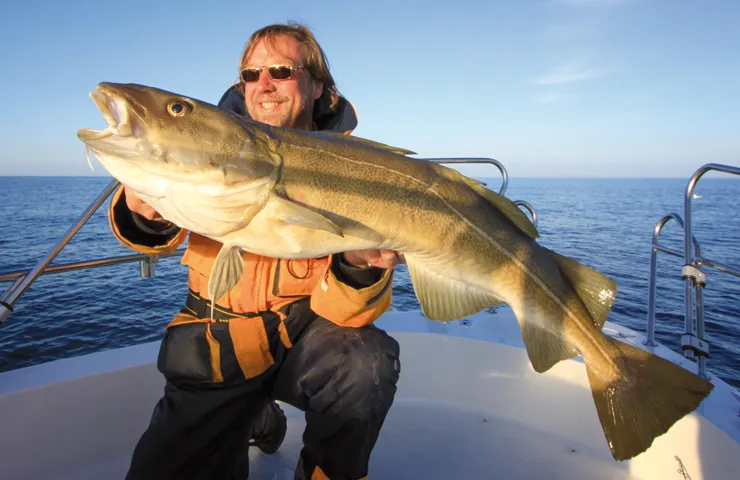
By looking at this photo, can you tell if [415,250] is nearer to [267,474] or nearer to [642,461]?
[267,474]

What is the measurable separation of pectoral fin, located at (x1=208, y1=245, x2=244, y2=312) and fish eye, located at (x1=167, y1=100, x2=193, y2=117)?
2.13 ft

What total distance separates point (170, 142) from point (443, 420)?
11.9 feet

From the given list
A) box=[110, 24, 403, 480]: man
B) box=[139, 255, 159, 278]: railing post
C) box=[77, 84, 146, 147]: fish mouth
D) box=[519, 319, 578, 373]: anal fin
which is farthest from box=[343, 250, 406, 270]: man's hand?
box=[139, 255, 159, 278]: railing post

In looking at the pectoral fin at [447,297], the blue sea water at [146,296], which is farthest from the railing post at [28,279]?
the blue sea water at [146,296]

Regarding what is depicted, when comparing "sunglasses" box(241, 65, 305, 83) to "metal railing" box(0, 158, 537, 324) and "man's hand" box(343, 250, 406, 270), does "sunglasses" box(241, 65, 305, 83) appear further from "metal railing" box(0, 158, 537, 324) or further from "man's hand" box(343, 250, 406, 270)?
"man's hand" box(343, 250, 406, 270)

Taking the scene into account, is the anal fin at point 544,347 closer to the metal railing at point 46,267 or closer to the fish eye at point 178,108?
the fish eye at point 178,108

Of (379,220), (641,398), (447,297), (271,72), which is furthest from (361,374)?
(271,72)

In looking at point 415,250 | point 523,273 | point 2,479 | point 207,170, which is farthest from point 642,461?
point 2,479

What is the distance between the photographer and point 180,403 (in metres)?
2.62

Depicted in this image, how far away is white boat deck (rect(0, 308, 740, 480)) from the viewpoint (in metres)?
3.11

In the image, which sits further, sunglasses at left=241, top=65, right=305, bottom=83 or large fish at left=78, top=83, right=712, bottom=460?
sunglasses at left=241, top=65, right=305, bottom=83

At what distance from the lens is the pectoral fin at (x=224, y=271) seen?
2098 millimetres

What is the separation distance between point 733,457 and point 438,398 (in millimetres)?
2378

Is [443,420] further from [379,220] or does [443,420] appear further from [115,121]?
[115,121]
